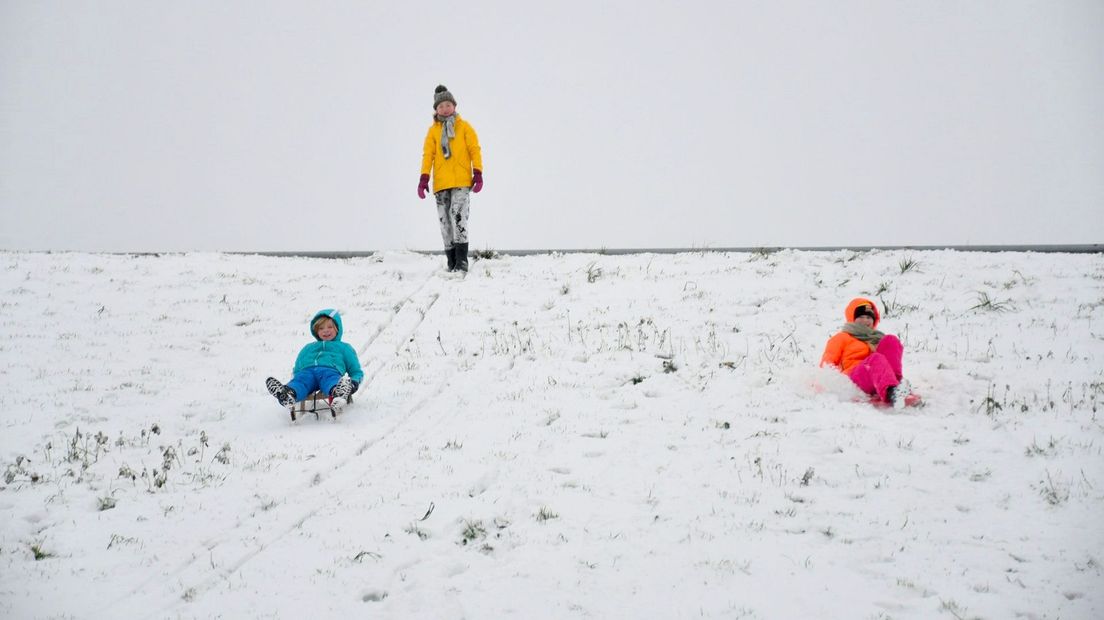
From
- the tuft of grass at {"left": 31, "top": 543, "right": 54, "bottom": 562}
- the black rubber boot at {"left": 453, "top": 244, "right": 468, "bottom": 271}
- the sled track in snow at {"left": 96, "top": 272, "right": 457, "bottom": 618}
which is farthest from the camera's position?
the black rubber boot at {"left": 453, "top": 244, "right": 468, "bottom": 271}

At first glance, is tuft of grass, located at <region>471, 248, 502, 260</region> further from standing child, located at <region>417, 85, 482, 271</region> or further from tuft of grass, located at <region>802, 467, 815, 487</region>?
tuft of grass, located at <region>802, 467, 815, 487</region>

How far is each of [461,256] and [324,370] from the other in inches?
235

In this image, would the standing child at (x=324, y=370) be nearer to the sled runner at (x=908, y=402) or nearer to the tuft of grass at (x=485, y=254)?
the sled runner at (x=908, y=402)

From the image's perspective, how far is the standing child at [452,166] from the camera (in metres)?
13.0

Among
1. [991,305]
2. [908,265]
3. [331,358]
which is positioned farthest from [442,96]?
[991,305]

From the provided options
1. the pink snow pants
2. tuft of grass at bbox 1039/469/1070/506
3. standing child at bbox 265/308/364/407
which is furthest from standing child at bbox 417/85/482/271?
tuft of grass at bbox 1039/469/1070/506

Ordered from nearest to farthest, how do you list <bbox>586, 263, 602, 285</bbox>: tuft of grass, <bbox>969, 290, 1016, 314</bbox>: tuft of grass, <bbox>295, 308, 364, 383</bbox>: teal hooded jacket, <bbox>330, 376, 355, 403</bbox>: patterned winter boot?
1. <bbox>330, 376, 355, 403</bbox>: patterned winter boot
2. <bbox>295, 308, 364, 383</bbox>: teal hooded jacket
3. <bbox>969, 290, 1016, 314</bbox>: tuft of grass
4. <bbox>586, 263, 602, 285</bbox>: tuft of grass

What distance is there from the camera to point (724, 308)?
10.3 meters

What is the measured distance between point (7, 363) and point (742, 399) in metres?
8.54

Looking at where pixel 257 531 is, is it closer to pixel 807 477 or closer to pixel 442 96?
pixel 807 477

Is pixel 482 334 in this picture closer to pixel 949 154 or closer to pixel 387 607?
pixel 387 607

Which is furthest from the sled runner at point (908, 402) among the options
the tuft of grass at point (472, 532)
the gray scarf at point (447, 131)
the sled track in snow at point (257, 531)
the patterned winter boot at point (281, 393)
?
the gray scarf at point (447, 131)

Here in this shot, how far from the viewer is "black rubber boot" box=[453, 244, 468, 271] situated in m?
13.2

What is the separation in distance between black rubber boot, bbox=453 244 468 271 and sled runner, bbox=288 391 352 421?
5870 millimetres
